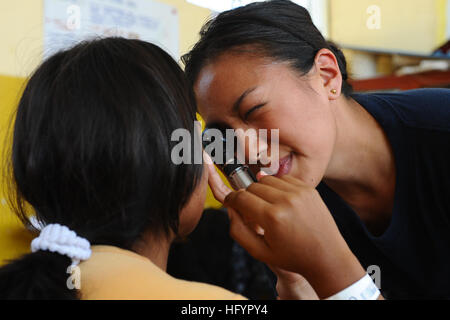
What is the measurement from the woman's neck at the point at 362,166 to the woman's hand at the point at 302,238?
0.38 metres

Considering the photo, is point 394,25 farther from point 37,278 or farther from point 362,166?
point 37,278

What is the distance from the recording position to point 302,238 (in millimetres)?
631

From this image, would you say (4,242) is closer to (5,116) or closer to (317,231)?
(5,116)

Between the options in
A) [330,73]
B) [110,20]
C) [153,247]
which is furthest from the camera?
[110,20]

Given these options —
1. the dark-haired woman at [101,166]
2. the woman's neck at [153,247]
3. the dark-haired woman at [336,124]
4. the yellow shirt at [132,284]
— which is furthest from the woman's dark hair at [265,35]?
the yellow shirt at [132,284]

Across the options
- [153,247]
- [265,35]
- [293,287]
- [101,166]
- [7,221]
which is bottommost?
[293,287]

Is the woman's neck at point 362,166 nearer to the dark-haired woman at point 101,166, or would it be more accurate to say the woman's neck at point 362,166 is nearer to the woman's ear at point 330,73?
the woman's ear at point 330,73

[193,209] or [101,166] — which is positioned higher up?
[101,166]

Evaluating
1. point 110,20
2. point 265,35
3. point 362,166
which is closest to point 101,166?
point 265,35

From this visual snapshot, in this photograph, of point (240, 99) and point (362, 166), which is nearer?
point (240, 99)

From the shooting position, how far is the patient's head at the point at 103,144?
21.1 inches

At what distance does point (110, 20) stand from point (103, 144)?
941 mm

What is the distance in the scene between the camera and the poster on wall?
3.90 feet
